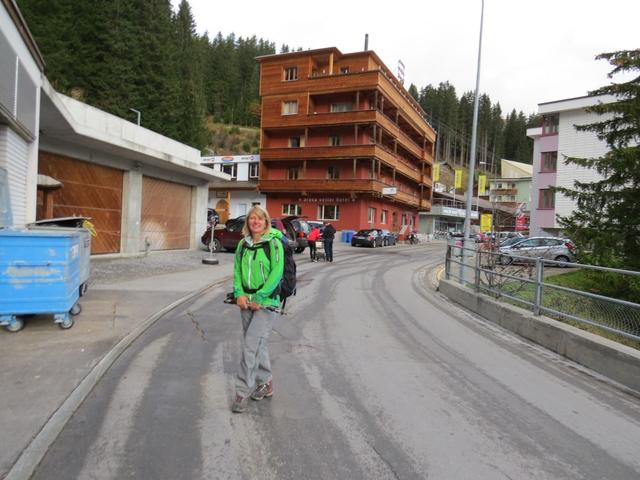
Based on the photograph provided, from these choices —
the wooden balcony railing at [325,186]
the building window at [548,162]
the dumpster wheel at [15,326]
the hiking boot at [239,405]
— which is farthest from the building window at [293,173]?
the hiking boot at [239,405]

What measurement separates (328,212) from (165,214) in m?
23.3

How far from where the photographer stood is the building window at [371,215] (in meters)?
41.8

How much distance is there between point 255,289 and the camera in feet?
13.3

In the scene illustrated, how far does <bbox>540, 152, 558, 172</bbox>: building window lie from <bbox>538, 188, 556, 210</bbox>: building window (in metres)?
1.93

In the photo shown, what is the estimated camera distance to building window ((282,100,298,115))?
4316 centimetres

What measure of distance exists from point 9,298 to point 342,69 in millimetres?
42352

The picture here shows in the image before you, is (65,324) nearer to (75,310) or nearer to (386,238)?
(75,310)

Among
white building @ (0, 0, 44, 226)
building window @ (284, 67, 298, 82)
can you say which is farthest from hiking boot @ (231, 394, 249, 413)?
building window @ (284, 67, 298, 82)

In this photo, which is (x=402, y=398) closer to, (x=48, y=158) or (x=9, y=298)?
(x=9, y=298)

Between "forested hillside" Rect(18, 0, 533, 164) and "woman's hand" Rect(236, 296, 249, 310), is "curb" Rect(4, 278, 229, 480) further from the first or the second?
"forested hillside" Rect(18, 0, 533, 164)

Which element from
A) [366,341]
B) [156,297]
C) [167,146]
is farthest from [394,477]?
[167,146]

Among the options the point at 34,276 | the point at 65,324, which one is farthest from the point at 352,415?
the point at 34,276

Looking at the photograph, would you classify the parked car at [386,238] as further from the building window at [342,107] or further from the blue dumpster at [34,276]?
the blue dumpster at [34,276]

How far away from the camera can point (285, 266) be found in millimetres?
4160
